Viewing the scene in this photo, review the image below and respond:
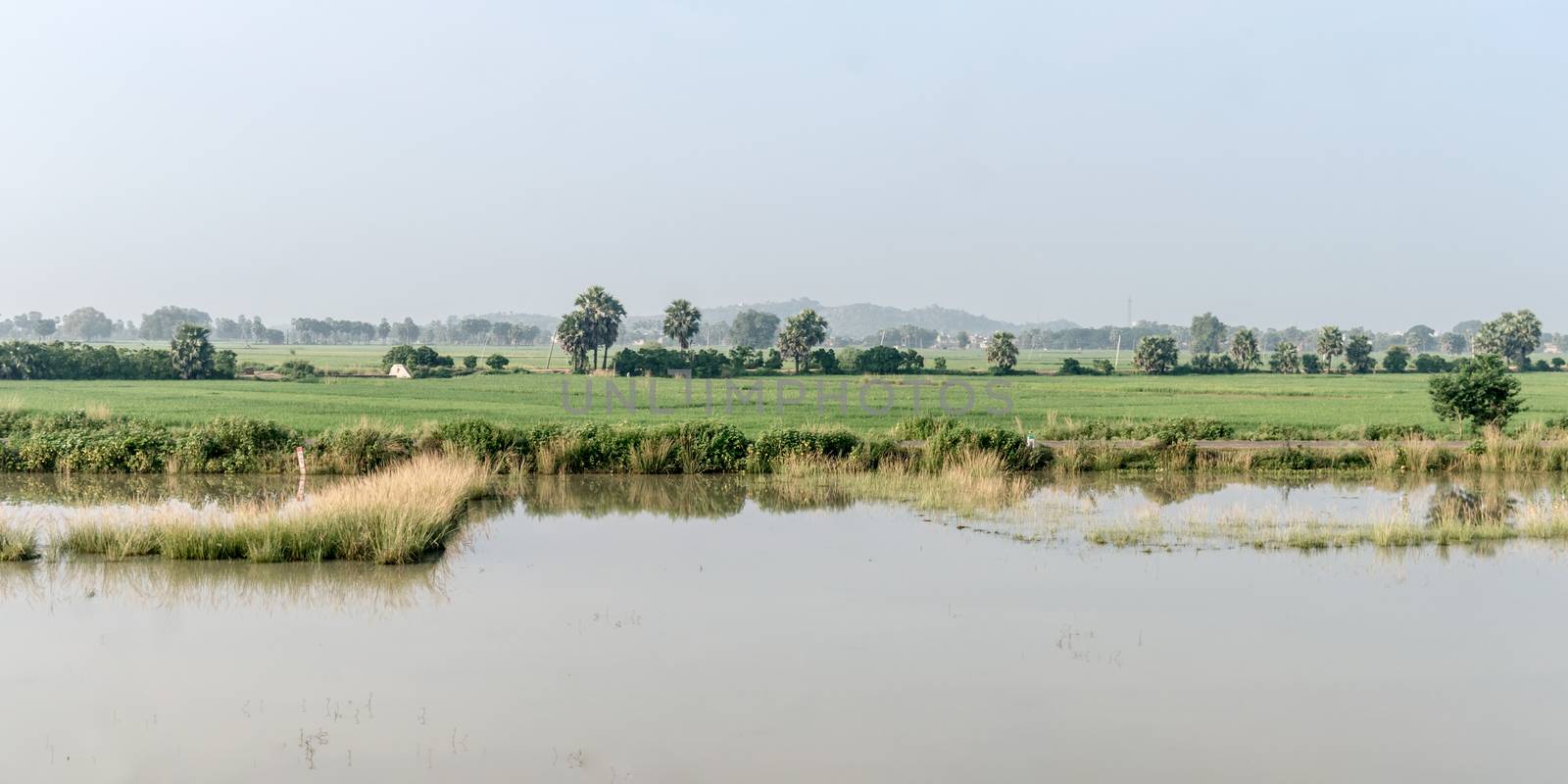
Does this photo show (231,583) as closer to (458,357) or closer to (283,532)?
(283,532)

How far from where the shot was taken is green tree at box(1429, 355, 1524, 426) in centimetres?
2738

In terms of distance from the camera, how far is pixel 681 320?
93375mm

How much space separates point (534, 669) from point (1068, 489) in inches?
527

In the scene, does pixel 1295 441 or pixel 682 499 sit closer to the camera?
pixel 682 499

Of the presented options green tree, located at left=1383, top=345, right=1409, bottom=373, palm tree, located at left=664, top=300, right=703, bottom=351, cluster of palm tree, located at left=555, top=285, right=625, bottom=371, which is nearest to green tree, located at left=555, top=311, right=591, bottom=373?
cluster of palm tree, located at left=555, top=285, right=625, bottom=371

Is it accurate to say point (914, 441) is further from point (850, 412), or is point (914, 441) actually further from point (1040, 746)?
point (1040, 746)

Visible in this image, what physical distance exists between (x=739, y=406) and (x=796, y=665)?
99.9 feet

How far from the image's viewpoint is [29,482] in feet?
70.5

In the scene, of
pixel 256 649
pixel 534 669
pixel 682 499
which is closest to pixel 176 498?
pixel 682 499

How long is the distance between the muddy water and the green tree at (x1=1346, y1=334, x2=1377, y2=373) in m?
75.9

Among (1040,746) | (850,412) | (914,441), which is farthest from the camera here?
(850,412)

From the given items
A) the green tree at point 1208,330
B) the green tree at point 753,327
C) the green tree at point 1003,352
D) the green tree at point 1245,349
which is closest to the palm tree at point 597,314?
the green tree at point 1003,352

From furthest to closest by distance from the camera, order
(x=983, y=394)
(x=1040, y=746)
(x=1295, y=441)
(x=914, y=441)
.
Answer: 1. (x=983, y=394)
2. (x=1295, y=441)
3. (x=914, y=441)
4. (x=1040, y=746)

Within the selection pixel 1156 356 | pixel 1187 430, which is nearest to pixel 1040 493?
pixel 1187 430
